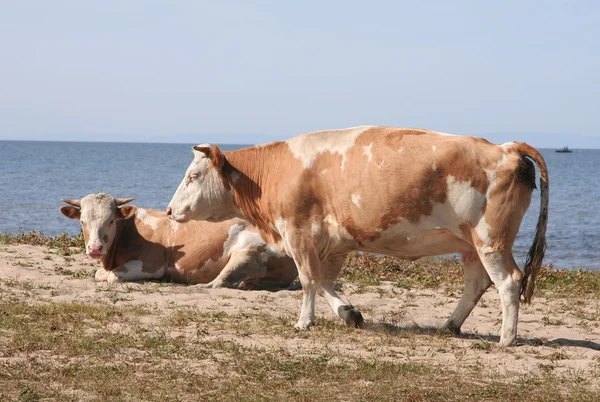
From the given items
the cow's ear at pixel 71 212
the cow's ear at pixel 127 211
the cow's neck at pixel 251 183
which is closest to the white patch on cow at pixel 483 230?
the cow's neck at pixel 251 183

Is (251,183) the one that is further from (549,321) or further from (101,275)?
(549,321)

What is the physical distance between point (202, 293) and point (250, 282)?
110 cm

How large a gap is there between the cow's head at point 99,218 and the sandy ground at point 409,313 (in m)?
0.53

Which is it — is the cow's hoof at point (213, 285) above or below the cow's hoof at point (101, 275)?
below

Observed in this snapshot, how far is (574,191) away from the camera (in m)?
66.2

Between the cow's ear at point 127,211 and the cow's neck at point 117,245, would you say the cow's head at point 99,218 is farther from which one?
the cow's neck at point 117,245

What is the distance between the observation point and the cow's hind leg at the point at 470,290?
382 inches

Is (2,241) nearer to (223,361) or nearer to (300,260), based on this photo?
(300,260)

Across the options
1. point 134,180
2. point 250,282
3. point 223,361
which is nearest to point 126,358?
point 223,361

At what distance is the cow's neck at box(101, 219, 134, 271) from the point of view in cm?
1334

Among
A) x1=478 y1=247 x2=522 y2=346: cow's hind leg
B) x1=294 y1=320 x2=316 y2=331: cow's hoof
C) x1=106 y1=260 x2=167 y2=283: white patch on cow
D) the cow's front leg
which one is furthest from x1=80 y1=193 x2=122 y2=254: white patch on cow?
x1=478 y1=247 x2=522 y2=346: cow's hind leg

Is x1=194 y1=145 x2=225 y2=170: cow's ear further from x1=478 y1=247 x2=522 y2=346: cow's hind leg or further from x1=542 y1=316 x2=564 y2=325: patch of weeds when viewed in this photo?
x1=542 y1=316 x2=564 y2=325: patch of weeds

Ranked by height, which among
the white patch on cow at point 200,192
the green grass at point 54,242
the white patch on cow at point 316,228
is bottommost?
the green grass at point 54,242

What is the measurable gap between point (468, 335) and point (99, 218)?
5.98 metres
